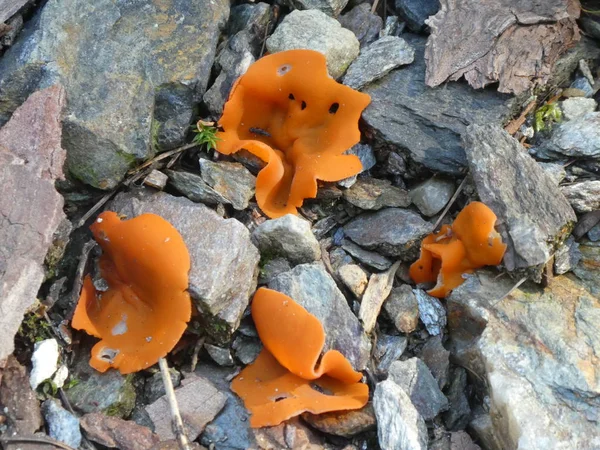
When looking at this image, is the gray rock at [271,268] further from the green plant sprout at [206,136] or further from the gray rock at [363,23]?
the gray rock at [363,23]

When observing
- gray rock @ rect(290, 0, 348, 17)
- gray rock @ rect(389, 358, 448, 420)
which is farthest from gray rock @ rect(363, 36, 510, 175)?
gray rock @ rect(389, 358, 448, 420)

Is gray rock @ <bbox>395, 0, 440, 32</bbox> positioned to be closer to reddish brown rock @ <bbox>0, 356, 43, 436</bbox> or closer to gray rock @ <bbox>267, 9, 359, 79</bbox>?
gray rock @ <bbox>267, 9, 359, 79</bbox>

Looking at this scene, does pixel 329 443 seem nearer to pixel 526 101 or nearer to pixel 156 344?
pixel 156 344

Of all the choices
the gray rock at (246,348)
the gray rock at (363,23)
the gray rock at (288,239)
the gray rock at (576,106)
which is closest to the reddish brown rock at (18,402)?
the gray rock at (246,348)

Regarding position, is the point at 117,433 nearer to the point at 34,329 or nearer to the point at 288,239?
the point at 34,329

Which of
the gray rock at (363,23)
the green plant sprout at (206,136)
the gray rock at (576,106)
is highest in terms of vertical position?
the gray rock at (363,23)

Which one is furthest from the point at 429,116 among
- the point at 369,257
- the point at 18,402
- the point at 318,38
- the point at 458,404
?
the point at 18,402
